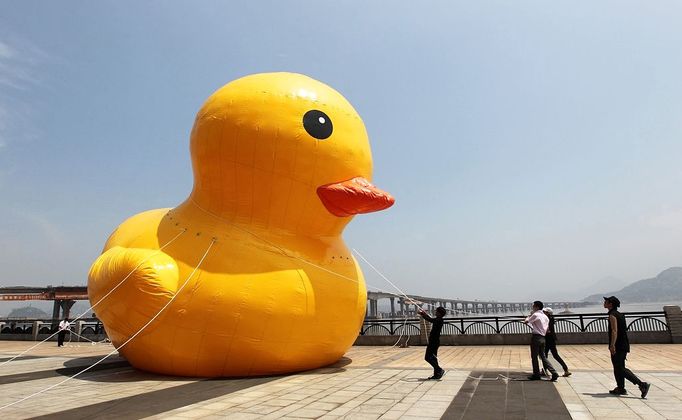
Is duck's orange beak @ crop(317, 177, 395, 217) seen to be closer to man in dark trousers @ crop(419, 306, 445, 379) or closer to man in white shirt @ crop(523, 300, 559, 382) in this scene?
man in dark trousers @ crop(419, 306, 445, 379)

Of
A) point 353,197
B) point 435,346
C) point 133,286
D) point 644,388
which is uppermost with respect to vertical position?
point 353,197

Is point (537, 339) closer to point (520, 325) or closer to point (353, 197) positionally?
point (353, 197)

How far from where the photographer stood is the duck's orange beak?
29.2 feet

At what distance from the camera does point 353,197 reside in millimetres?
8891

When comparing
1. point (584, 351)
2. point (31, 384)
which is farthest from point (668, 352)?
point (31, 384)

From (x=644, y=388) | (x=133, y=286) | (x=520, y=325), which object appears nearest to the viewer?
(x=644, y=388)

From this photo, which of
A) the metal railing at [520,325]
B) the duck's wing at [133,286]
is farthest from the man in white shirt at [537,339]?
the duck's wing at [133,286]

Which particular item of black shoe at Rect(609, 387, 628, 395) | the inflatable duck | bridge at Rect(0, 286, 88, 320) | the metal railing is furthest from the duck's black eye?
bridge at Rect(0, 286, 88, 320)

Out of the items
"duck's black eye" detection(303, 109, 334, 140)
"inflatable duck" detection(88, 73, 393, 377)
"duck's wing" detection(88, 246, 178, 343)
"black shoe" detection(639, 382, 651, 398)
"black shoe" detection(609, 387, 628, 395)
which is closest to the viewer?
"black shoe" detection(639, 382, 651, 398)

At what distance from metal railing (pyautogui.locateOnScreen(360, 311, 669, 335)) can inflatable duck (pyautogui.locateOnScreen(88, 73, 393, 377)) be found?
791cm

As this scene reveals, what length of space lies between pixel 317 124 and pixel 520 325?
15.1m

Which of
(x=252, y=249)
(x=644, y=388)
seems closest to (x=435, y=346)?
(x=644, y=388)

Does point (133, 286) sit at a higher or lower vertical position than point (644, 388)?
higher

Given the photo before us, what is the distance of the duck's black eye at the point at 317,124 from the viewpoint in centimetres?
883
